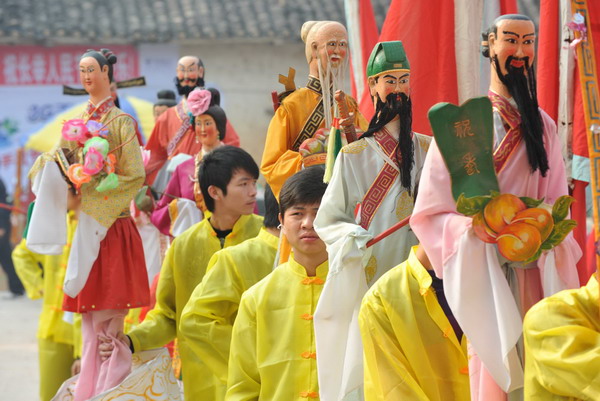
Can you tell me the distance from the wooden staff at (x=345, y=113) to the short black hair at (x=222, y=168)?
1281mm

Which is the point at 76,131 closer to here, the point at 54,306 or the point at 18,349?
the point at 54,306

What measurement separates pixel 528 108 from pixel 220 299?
189 centimetres

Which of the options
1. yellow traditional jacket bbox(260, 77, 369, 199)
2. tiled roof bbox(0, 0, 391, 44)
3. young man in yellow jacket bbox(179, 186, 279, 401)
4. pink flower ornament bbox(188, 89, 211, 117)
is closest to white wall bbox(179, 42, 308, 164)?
tiled roof bbox(0, 0, 391, 44)

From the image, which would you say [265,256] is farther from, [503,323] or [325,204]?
[503,323]

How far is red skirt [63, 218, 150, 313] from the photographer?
6.33m

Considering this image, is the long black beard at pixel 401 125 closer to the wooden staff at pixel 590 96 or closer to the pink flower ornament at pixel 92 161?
the wooden staff at pixel 590 96

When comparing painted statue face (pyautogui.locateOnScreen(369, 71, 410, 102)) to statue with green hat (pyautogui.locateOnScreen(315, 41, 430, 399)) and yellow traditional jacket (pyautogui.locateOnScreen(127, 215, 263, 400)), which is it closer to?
statue with green hat (pyautogui.locateOnScreen(315, 41, 430, 399))

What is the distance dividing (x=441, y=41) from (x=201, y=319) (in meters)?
1.77

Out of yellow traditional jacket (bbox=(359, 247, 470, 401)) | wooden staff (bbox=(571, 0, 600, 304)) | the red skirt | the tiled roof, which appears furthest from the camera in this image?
the tiled roof

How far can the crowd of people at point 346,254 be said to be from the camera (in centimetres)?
364

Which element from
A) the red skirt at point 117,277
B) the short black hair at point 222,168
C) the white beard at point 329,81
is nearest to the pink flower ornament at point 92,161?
the red skirt at point 117,277

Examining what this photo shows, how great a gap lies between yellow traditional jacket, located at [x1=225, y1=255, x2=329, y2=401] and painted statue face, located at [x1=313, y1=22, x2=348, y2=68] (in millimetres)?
1124

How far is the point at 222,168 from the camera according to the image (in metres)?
6.07

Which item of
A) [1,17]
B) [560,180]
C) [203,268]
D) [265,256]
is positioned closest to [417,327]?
[560,180]
